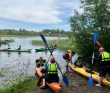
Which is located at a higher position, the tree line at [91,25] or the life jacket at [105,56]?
the tree line at [91,25]

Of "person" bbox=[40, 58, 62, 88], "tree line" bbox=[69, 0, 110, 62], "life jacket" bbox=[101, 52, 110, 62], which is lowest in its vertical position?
"person" bbox=[40, 58, 62, 88]

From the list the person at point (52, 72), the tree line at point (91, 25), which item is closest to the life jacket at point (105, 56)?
the person at point (52, 72)

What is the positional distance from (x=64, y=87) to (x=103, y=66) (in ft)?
7.00

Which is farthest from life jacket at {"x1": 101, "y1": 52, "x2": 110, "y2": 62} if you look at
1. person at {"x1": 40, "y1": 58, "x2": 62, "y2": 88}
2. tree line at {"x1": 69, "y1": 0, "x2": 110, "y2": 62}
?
tree line at {"x1": 69, "y1": 0, "x2": 110, "y2": 62}

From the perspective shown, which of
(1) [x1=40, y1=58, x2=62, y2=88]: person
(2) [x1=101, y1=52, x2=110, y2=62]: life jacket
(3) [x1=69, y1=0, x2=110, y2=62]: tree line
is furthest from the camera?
(3) [x1=69, y1=0, x2=110, y2=62]: tree line

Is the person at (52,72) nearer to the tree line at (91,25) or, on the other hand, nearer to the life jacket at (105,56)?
the life jacket at (105,56)

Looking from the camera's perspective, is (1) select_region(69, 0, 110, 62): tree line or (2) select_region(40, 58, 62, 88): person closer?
(2) select_region(40, 58, 62, 88): person

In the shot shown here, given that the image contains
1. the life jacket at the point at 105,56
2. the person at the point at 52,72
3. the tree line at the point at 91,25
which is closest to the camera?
the person at the point at 52,72

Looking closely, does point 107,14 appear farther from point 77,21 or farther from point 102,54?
point 102,54

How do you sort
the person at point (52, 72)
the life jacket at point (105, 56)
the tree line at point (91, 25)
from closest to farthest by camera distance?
the person at point (52, 72) → the life jacket at point (105, 56) → the tree line at point (91, 25)

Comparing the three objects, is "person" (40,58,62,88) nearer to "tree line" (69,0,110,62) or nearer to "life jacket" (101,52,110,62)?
"life jacket" (101,52,110,62)

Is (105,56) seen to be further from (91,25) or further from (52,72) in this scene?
(91,25)

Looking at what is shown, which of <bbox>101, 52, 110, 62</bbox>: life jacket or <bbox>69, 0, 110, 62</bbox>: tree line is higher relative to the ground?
<bbox>69, 0, 110, 62</bbox>: tree line

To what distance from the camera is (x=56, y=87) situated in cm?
503
